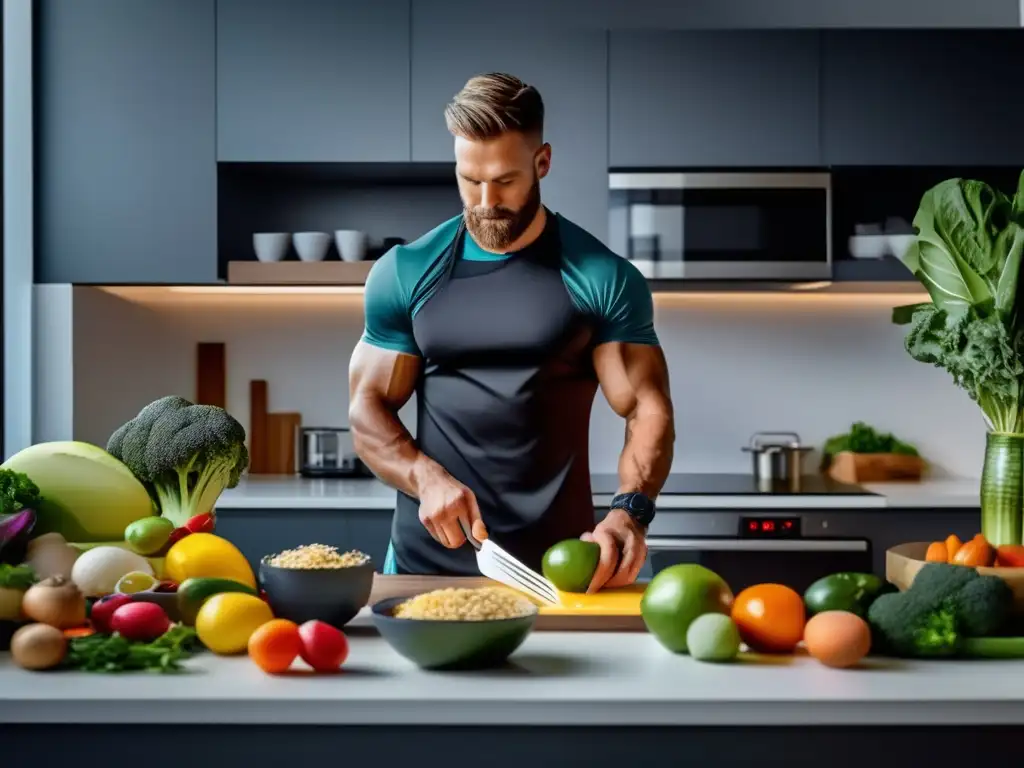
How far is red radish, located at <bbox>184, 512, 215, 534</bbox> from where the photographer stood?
1704 mm

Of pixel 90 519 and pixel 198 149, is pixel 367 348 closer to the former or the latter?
pixel 90 519

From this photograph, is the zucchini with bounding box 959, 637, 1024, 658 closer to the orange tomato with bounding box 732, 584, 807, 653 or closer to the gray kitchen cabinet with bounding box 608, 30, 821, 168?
the orange tomato with bounding box 732, 584, 807, 653

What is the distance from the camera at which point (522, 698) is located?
1.18m

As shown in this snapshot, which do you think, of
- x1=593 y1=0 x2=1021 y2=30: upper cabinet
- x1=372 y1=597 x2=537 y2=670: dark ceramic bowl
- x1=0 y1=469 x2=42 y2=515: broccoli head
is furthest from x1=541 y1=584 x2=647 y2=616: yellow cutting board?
x1=593 y1=0 x2=1021 y2=30: upper cabinet

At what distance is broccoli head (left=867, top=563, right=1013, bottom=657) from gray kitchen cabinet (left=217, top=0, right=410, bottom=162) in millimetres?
2493

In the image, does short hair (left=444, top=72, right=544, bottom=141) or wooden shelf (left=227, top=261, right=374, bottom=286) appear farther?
wooden shelf (left=227, top=261, right=374, bottom=286)

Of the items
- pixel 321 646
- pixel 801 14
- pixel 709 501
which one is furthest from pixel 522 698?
pixel 801 14

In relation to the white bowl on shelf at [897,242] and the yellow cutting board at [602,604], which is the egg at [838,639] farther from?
the white bowl on shelf at [897,242]

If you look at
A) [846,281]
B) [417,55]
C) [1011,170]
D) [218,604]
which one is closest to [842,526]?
[846,281]

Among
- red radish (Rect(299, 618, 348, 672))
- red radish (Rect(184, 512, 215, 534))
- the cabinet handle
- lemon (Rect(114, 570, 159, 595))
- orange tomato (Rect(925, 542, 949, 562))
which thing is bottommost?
the cabinet handle

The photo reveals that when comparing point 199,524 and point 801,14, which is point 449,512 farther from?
point 801,14

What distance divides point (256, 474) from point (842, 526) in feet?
6.21

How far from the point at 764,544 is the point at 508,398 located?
1.40 metres

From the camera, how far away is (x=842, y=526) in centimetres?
332
